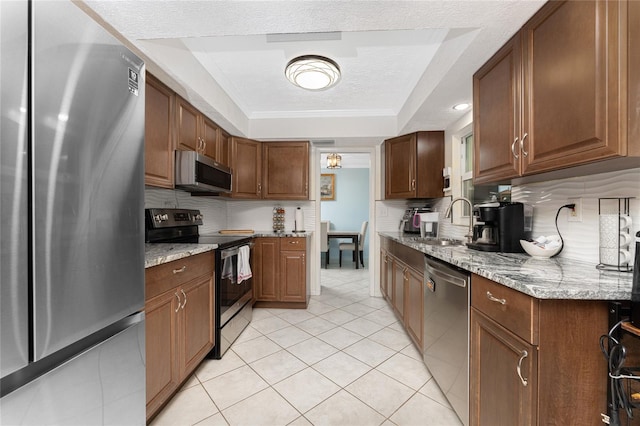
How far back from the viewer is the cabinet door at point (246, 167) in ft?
10.4

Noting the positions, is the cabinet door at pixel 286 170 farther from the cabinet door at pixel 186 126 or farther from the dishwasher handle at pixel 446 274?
the dishwasher handle at pixel 446 274

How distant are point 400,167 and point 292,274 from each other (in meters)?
1.85

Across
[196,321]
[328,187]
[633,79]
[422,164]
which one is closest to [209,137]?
[196,321]

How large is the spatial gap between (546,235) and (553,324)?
0.95 m

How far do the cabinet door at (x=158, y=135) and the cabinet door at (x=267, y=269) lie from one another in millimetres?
1385

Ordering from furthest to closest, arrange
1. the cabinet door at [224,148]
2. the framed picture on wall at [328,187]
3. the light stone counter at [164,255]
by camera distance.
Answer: the framed picture on wall at [328,187] → the cabinet door at [224,148] → the light stone counter at [164,255]

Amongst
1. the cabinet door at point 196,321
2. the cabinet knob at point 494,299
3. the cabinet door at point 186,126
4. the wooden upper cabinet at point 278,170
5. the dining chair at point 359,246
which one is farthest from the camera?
the dining chair at point 359,246

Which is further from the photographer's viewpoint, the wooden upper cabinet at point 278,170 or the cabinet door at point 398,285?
the wooden upper cabinet at point 278,170

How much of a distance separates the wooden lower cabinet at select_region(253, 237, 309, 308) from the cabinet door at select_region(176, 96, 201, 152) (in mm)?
1345

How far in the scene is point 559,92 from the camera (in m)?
1.12

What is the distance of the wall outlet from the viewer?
4.50ft

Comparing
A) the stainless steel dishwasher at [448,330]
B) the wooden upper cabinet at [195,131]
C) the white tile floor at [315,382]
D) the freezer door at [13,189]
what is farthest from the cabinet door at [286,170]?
the freezer door at [13,189]

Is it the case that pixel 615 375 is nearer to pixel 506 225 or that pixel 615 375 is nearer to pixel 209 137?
pixel 506 225

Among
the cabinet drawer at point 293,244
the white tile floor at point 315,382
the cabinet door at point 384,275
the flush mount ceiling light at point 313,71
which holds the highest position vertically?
the flush mount ceiling light at point 313,71
